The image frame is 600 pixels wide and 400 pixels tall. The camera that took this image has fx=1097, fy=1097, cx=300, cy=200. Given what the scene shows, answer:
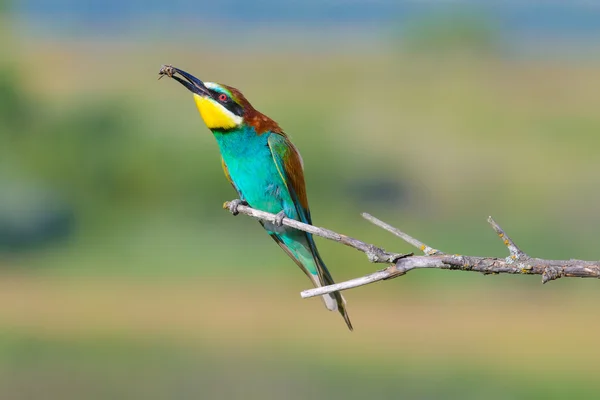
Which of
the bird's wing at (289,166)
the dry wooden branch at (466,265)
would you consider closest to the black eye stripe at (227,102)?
the bird's wing at (289,166)

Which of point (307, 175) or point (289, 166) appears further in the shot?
point (307, 175)

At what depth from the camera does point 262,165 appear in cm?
279

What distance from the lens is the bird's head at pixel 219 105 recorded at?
262cm

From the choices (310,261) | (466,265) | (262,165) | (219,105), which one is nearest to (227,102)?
(219,105)

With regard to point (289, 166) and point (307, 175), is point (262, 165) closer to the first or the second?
point (289, 166)

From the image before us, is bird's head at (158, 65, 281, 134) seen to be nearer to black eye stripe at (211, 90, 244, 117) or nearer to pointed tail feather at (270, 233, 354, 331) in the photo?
black eye stripe at (211, 90, 244, 117)

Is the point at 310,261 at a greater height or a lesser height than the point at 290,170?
lesser

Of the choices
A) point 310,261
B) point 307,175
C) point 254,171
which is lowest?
point 310,261

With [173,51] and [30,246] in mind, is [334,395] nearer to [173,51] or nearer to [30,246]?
[30,246]

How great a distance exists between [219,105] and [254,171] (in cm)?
23

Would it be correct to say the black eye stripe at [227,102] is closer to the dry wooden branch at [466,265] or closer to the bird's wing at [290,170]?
the bird's wing at [290,170]

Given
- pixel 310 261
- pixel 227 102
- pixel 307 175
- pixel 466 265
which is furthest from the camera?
pixel 307 175

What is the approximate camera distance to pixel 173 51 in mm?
19750

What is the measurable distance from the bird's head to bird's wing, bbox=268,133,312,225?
88mm
